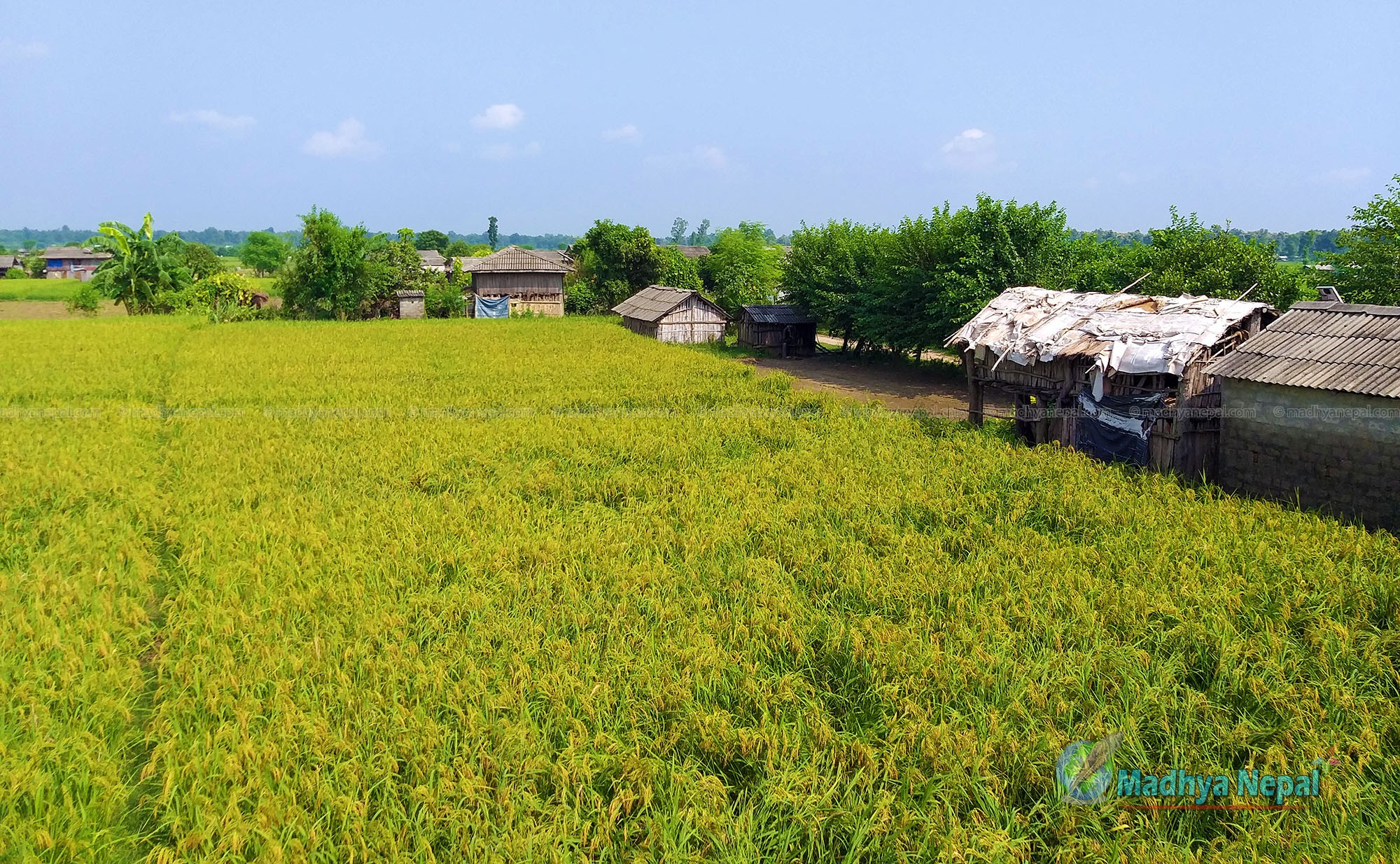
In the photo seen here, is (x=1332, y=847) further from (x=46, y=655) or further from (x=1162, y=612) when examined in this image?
(x=46, y=655)

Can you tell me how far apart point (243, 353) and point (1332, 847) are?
2467 cm

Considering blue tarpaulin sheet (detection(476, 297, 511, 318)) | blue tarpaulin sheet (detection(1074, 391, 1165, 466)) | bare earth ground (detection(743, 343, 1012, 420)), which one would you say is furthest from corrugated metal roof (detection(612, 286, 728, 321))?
blue tarpaulin sheet (detection(1074, 391, 1165, 466))

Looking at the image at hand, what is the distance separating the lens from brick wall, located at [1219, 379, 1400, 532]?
333 inches

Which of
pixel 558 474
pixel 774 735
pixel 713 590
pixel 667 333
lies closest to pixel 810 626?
pixel 713 590

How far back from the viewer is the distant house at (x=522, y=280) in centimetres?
3956

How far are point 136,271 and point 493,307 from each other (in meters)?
15.0

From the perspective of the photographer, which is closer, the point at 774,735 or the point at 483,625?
the point at 774,735

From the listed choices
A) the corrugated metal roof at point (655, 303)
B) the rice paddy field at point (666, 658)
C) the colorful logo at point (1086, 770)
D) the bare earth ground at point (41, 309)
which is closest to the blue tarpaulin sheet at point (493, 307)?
the corrugated metal roof at point (655, 303)

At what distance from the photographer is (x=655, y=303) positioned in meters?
31.8

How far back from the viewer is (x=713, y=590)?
6629mm

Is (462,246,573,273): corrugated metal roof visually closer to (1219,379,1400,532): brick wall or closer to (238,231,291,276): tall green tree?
(1219,379,1400,532): brick wall

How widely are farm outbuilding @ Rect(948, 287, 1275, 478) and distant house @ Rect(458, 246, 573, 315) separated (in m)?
29.5

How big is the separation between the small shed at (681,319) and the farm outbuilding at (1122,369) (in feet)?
56.6

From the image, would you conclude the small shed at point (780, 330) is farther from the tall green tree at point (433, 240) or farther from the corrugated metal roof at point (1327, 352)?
the tall green tree at point (433, 240)
